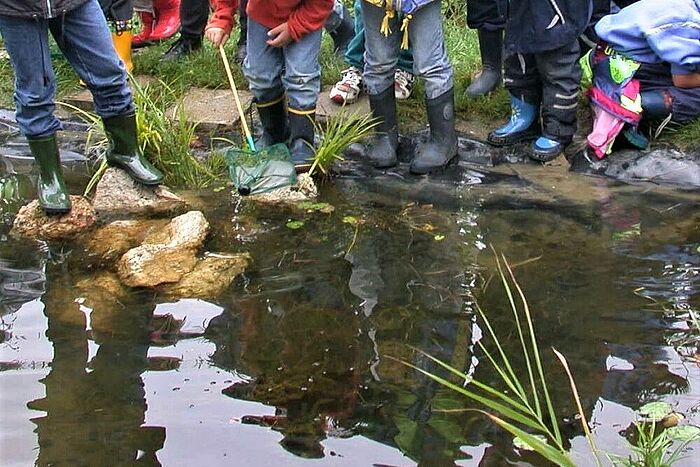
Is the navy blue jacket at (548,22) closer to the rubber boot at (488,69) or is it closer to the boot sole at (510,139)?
the boot sole at (510,139)

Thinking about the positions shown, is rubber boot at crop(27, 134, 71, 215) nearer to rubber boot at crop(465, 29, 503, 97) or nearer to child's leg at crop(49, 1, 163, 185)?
child's leg at crop(49, 1, 163, 185)

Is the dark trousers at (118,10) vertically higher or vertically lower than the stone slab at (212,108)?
higher

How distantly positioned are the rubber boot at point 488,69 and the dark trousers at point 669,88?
85 centimetres

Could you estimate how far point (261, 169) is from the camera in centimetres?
428

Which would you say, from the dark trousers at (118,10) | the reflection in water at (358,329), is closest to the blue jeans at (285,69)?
the reflection in water at (358,329)

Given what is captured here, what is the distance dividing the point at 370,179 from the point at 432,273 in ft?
3.65

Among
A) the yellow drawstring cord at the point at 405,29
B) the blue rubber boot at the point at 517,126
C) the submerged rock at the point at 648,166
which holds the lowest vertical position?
the submerged rock at the point at 648,166

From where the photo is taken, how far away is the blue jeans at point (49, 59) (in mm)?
3607

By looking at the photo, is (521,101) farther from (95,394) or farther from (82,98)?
(95,394)

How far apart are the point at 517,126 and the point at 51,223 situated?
7.89ft

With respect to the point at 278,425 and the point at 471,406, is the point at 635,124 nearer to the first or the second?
the point at 471,406

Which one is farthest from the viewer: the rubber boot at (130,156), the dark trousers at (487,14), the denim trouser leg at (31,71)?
the dark trousers at (487,14)

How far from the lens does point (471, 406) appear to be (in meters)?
2.60

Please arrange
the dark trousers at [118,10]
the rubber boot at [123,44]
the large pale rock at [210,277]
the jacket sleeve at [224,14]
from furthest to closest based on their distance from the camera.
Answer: the rubber boot at [123,44]
the dark trousers at [118,10]
the jacket sleeve at [224,14]
the large pale rock at [210,277]
